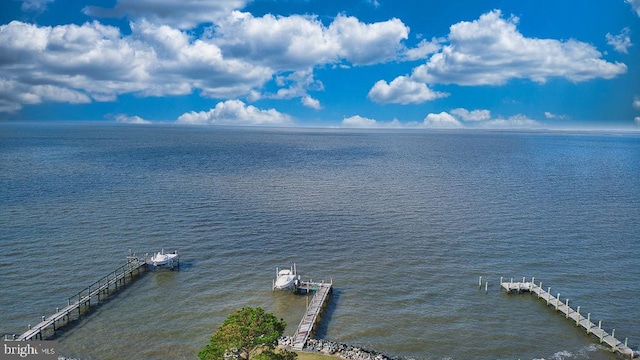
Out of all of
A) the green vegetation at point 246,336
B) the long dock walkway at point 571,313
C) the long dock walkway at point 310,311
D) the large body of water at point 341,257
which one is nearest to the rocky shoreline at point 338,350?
the long dock walkway at point 310,311

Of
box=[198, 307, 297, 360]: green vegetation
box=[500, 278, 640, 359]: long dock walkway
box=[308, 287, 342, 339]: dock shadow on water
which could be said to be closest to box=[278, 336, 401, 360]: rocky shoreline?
box=[308, 287, 342, 339]: dock shadow on water

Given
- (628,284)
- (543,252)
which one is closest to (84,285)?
(543,252)

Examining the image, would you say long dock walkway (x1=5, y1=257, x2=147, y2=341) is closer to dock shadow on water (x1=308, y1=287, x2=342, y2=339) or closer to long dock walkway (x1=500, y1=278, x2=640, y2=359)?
dock shadow on water (x1=308, y1=287, x2=342, y2=339)

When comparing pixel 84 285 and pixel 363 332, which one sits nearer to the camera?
pixel 363 332

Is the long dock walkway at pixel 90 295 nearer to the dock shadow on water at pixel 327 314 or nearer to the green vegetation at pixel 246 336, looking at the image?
the green vegetation at pixel 246 336

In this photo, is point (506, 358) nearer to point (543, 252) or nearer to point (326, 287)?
point (326, 287)

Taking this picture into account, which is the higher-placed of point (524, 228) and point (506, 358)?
point (524, 228)

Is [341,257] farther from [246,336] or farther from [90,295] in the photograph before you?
[246,336]
